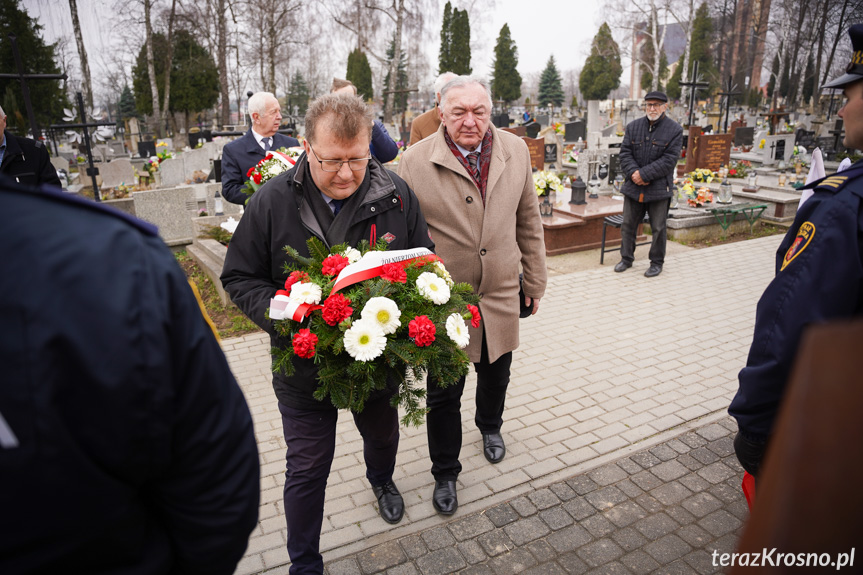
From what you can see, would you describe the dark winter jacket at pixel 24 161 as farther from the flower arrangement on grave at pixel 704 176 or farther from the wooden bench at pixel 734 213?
the flower arrangement on grave at pixel 704 176

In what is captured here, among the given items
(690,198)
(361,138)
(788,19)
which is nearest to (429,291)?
(361,138)

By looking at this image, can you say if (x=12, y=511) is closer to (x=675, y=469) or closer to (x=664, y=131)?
(x=675, y=469)

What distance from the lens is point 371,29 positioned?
101 ft

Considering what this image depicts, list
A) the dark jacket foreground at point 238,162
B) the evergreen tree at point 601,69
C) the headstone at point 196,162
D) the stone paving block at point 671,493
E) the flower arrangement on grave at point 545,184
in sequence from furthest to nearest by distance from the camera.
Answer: the evergreen tree at point 601,69, the headstone at point 196,162, the flower arrangement on grave at point 545,184, the dark jacket foreground at point 238,162, the stone paving block at point 671,493

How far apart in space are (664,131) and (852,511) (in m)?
7.03

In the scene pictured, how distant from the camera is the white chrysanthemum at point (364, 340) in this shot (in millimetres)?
2168

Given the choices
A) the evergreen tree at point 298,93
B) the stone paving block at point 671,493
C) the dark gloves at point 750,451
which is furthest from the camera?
the evergreen tree at point 298,93

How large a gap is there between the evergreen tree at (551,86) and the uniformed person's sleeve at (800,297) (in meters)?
57.6

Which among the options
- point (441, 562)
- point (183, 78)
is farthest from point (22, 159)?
point (183, 78)

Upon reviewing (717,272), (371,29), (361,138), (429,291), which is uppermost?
(371,29)

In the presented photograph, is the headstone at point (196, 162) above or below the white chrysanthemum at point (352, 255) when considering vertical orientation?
below

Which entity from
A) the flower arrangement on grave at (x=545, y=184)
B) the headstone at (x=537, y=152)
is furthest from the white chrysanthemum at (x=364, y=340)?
the headstone at (x=537, y=152)

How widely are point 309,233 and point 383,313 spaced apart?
0.53 metres

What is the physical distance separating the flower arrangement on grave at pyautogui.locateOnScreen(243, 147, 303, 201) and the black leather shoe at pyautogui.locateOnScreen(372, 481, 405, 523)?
2.49 metres
